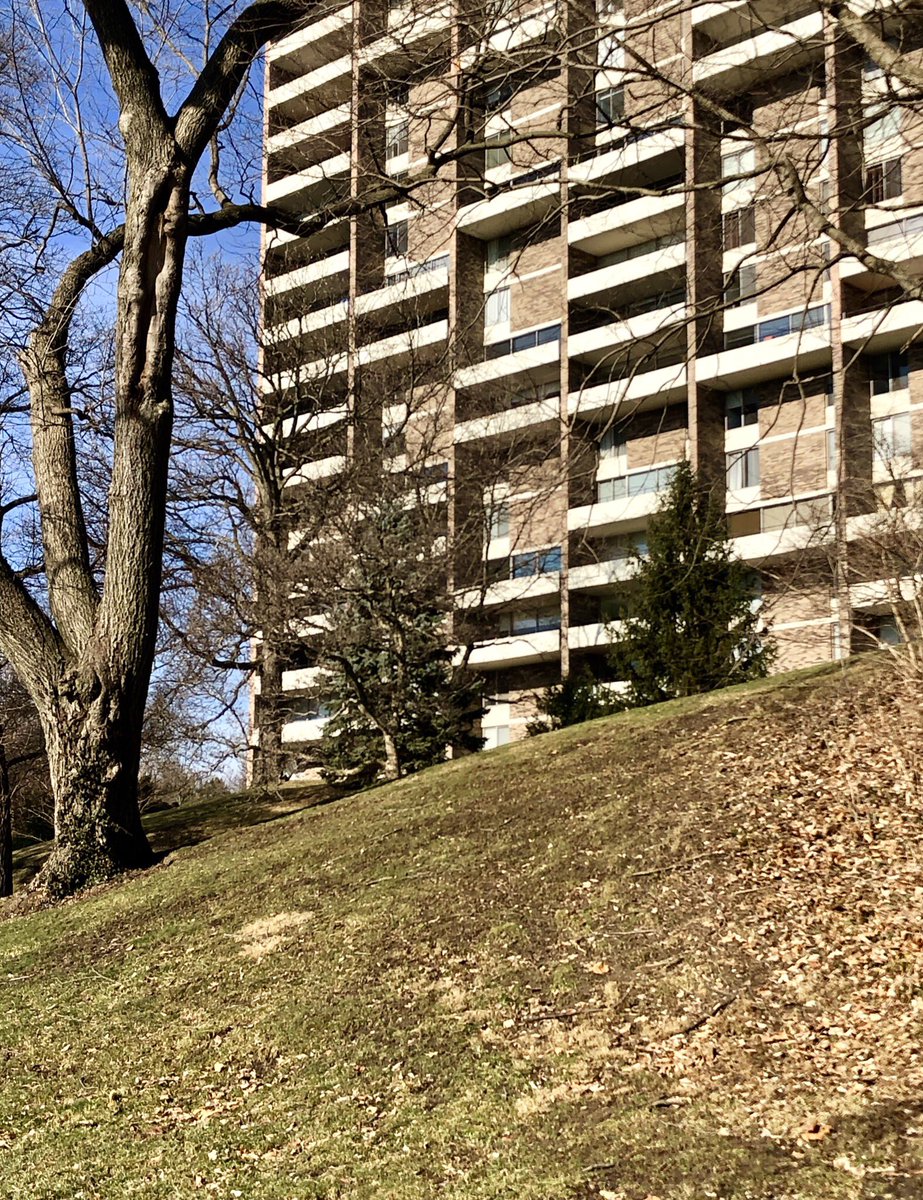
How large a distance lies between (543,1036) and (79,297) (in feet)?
36.3

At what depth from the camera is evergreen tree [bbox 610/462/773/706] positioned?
21.5 m

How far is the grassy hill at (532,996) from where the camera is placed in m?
5.50

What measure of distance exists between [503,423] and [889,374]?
12.0m

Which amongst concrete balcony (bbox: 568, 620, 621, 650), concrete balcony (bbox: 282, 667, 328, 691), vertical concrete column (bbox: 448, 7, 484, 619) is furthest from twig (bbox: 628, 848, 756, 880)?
concrete balcony (bbox: 568, 620, 621, 650)

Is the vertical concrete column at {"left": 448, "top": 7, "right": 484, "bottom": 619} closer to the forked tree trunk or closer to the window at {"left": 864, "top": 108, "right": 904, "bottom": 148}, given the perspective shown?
the window at {"left": 864, "top": 108, "right": 904, "bottom": 148}

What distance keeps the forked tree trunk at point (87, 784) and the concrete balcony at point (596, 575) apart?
23.4m

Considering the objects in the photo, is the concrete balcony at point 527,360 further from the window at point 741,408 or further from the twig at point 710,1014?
the twig at point 710,1014

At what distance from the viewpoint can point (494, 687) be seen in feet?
129

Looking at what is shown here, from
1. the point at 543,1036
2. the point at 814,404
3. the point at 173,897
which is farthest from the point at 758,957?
the point at 814,404

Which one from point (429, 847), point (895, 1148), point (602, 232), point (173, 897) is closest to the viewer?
point (895, 1148)

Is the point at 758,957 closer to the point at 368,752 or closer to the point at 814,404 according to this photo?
the point at 368,752

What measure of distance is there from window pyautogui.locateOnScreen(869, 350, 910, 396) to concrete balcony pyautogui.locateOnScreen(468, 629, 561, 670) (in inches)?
437

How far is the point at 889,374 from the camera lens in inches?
1286

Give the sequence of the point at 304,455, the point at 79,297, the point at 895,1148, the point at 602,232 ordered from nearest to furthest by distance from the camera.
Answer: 1. the point at 895,1148
2. the point at 79,297
3. the point at 304,455
4. the point at 602,232
